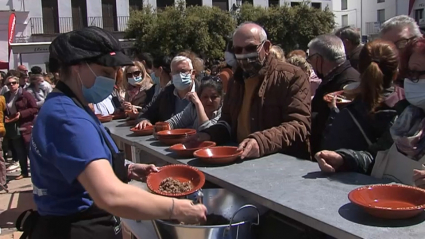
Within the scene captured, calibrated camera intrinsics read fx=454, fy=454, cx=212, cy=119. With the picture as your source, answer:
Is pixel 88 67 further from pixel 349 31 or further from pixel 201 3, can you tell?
pixel 201 3

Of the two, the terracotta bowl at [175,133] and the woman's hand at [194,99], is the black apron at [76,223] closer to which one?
the terracotta bowl at [175,133]

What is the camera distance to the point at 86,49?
5.43 feet

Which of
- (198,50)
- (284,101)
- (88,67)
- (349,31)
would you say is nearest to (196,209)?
(88,67)

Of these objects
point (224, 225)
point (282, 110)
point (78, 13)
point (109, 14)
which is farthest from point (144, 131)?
point (109, 14)

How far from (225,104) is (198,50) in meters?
21.4

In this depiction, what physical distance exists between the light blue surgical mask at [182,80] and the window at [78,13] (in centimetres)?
2574

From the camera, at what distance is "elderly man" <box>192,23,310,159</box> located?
259 centimetres

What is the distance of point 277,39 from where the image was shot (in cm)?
2722

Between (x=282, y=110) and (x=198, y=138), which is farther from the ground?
(x=282, y=110)

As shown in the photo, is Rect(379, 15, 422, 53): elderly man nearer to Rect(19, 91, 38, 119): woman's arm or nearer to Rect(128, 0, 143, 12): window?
Rect(19, 91, 38, 119): woman's arm

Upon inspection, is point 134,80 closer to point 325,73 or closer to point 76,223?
point 325,73

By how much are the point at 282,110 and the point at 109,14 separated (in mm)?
27931

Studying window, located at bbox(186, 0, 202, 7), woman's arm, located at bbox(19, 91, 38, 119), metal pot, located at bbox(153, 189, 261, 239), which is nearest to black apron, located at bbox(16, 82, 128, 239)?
metal pot, located at bbox(153, 189, 261, 239)

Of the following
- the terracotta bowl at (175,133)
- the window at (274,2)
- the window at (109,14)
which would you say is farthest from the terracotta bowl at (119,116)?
the window at (274,2)
